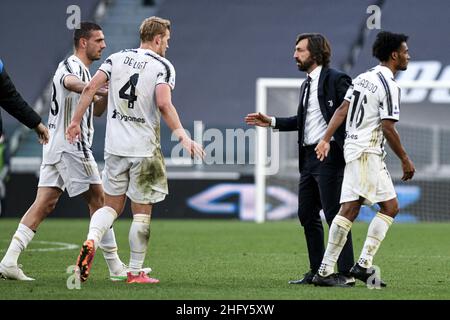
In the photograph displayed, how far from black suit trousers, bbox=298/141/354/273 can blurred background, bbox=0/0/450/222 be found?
1107cm

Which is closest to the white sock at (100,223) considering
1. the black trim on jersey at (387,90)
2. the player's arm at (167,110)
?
the player's arm at (167,110)

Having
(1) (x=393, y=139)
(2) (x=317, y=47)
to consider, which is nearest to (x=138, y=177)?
(2) (x=317, y=47)

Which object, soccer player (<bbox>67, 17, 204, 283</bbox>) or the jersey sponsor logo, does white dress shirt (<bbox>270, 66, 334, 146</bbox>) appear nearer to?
soccer player (<bbox>67, 17, 204, 283</bbox>)

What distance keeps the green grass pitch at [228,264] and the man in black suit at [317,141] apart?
39 cm

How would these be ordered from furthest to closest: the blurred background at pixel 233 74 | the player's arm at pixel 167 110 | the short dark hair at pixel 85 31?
the blurred background at pixel 233 74
the short dark hair at pixel 85 31
the player's arm at pixel 167 110

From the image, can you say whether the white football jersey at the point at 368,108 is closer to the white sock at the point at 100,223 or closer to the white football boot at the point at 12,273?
the white sock at the point at 100,223

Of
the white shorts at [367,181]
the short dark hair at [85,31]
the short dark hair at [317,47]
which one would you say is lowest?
the white shorts at [367,181]

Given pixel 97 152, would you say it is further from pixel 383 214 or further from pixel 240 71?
pixel 383 214

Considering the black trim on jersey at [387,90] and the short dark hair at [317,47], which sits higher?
the short dark hair at [317,47]

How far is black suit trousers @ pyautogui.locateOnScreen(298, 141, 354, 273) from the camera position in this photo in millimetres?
7840

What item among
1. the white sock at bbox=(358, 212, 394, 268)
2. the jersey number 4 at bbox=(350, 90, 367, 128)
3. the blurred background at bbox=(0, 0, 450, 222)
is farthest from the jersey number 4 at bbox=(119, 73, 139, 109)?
the blurred background at bbox=(0, 0, 450, 222)

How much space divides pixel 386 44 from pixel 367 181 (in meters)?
1.05

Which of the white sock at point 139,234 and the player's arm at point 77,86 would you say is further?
the player's arm at point 77,86

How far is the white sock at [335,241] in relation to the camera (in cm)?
749
